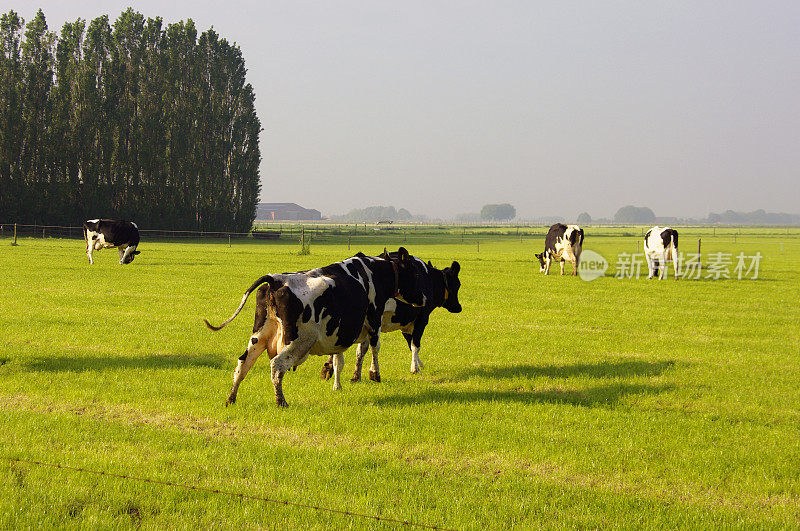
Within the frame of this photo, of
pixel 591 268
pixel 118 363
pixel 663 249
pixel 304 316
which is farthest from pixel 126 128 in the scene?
pixel 304 316

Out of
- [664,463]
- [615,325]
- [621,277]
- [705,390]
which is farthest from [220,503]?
[621,277]

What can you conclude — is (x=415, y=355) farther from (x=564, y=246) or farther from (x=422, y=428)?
(x=564, y=246)

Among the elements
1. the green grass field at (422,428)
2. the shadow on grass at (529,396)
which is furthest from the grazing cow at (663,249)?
the shadow on grass at (529,396)

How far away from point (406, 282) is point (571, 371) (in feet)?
10.4

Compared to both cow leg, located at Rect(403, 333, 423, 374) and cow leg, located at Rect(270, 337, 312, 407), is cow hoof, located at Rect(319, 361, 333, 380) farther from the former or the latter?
cow leg, located at Rect(270, 337, 312, 407)

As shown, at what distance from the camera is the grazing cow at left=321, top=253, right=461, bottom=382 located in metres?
9.20

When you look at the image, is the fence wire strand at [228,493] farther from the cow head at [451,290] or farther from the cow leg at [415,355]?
the cow head at [451,290]

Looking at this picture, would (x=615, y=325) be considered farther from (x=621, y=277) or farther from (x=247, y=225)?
(x=247, y=225)

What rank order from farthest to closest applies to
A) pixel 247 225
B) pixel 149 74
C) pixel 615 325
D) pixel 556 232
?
1. pixel 247 225
2. pixel 149 74
3. pixel 556 232
4. pixel 615 325

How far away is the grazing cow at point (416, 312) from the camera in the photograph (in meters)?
9.20

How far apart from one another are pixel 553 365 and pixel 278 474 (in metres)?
6.07

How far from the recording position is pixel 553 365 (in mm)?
10492

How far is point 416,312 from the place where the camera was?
32.4 feet

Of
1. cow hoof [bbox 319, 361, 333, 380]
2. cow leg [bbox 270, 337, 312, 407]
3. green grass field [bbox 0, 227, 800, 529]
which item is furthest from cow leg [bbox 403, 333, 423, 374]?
cow leg [bbox 270, 337, 312, 407]
